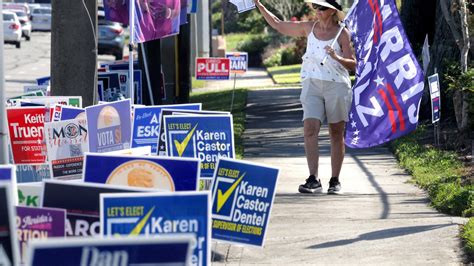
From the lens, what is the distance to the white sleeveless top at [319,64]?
10.3 meters

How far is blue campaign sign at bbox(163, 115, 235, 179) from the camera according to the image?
29.1 feet

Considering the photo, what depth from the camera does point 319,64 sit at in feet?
34.0

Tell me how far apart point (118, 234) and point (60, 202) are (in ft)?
1.44

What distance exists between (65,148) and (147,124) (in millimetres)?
806

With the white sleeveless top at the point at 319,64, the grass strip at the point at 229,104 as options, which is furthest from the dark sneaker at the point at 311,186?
the grass strip at the point at 229,104

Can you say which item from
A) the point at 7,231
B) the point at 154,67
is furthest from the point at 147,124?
the point at 154,67

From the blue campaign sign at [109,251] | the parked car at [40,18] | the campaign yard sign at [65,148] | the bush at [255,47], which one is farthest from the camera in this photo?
the parked car at [40,18]

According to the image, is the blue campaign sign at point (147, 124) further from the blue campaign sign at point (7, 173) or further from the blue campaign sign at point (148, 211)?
the blue campaign sign at point (148, 211)

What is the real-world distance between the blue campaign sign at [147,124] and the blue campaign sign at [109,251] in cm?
541

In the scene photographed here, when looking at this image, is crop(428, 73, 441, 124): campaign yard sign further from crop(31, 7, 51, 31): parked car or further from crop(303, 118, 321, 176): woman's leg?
crop(31, 7, 51, 31): parked car

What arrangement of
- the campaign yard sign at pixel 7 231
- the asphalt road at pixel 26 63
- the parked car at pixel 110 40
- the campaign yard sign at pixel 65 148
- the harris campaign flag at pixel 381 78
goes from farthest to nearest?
the parked car at pixel 110 40 → the asphalt road at pixel 26 63 → the harris campaign flag at pixel 381 78 → the campaign yard sign at pixel 65 148 → the campaign yard sign at pixel 7 231

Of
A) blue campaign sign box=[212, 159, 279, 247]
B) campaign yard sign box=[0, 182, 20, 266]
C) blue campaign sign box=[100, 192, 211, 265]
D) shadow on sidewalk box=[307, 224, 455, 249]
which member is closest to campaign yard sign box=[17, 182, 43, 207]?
blue campaign sign box=[100, 192, 211, 265]

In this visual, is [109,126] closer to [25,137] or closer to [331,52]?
[25,137]

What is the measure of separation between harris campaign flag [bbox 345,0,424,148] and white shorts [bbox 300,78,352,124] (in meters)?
0.20
